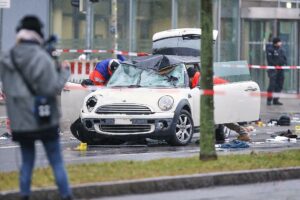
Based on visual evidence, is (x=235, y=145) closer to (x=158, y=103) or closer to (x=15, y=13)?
(x=158, y=103)

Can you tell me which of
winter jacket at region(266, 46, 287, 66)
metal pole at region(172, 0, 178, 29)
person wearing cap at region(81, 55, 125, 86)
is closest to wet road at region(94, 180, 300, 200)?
person wearing cap at region(81, 55, 125, 86)

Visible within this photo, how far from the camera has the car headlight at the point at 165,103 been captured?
52.5 ft

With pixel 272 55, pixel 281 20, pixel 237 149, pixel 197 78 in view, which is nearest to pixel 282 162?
pixel 237 149

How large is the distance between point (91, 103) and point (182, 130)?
1.63m

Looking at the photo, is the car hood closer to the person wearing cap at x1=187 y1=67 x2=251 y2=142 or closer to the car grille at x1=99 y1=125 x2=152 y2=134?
the car grille at x1=99 y1=125 x2=152 y2=134

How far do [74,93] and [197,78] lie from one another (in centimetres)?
222

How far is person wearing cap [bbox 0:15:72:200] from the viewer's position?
8.66 meters

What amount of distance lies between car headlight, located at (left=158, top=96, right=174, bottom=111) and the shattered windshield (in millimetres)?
688

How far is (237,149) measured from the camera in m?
15.6

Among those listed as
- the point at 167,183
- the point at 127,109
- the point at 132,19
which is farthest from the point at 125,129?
the point at 132,19

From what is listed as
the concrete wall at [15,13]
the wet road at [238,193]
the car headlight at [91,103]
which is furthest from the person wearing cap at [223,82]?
the concrete wall at [15,13]

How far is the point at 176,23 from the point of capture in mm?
33625

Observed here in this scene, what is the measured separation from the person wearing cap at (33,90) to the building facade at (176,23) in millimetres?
21736

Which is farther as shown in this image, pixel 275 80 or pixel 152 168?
pixel 275 80
